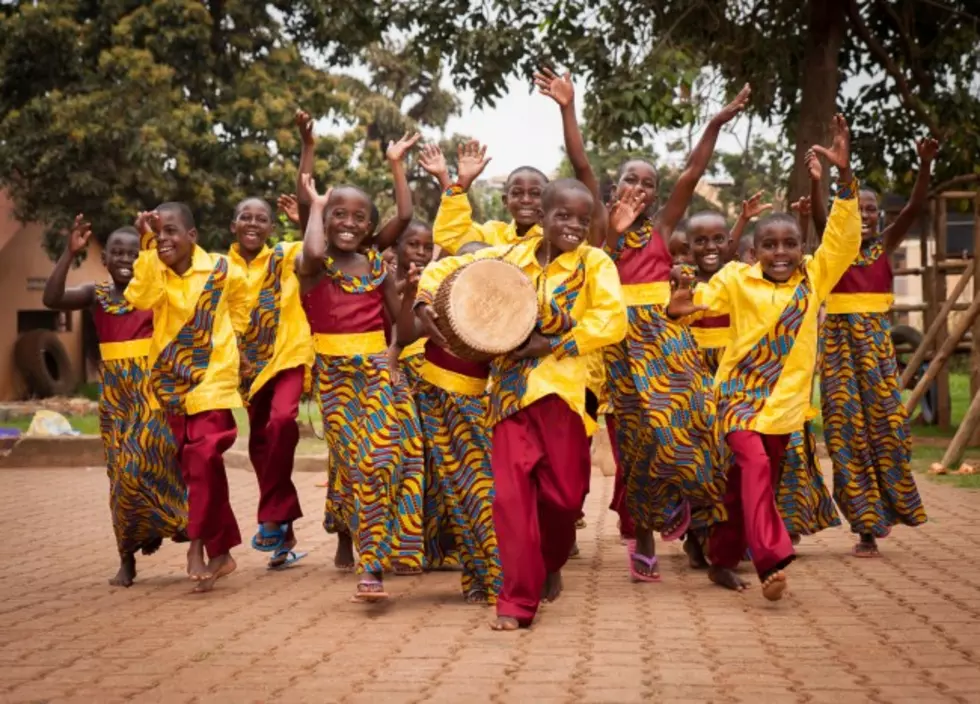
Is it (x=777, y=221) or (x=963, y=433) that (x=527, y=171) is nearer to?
(x=777, y=221)

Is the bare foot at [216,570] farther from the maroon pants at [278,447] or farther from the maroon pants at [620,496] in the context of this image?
the maroon pants at [620,496]

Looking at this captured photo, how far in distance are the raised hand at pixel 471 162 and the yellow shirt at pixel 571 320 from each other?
4.33 ft

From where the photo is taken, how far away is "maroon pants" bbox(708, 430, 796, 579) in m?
7.20

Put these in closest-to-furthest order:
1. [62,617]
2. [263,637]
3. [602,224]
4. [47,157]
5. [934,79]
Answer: [263,637] → [62,617] → [602,224] → [934,79] → [47,157]

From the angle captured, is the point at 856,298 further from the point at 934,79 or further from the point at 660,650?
the point at 934,79

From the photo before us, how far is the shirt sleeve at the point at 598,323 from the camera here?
22.3ft

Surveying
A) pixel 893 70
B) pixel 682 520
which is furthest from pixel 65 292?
pixel 893 70

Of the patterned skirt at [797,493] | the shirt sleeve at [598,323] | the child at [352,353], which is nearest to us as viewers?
the shirt sleeve at [598,323]

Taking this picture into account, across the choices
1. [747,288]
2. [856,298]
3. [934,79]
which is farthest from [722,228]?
[934,79]

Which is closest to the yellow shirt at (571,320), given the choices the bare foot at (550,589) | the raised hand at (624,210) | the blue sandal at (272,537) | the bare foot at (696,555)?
the raised hand at (624,210)

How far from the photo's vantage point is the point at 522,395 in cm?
680

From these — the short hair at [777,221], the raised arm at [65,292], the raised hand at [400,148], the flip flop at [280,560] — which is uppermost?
the raised hand at [400,148]

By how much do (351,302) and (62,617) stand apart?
2122 mm

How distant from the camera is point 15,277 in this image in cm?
3109
